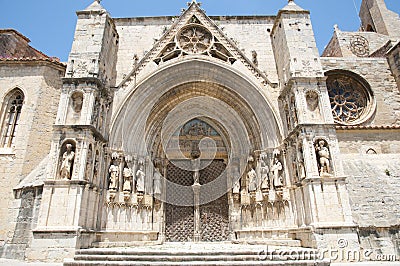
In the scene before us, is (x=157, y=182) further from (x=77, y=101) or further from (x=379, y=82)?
(x=379, y=82)

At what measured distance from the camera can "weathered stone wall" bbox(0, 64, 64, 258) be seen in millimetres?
8641

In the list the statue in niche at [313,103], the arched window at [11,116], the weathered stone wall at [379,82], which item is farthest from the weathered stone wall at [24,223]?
the weathered stone wall at [379,82]

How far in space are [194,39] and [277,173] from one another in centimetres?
603

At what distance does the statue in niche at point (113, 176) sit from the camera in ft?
26.1

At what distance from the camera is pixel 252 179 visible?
28.1ft

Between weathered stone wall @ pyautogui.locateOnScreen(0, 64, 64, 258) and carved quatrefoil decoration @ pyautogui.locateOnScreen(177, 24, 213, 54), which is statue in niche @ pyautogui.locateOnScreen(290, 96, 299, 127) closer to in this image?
carved quatrefoil decoration @ pyautogui.locateOnScreen(177, 24, 213, 54)

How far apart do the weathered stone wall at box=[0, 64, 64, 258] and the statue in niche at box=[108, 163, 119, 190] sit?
3032 mm

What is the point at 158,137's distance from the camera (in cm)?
970

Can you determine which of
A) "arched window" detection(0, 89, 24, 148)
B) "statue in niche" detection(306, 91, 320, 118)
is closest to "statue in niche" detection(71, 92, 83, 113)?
"arched window" detection(0, 89, 24, 148)

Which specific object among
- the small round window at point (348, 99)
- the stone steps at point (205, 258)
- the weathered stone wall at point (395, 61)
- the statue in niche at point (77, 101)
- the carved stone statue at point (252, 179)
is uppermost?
the weathered stone wall at point (395, 61)

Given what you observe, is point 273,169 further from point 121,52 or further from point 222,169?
point 121,52

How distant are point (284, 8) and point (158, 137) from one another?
261 inches

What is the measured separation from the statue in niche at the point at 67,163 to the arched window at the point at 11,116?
418 cm

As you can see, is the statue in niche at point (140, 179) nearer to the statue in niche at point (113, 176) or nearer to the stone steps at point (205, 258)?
the statue in niche at point (113, 176)
